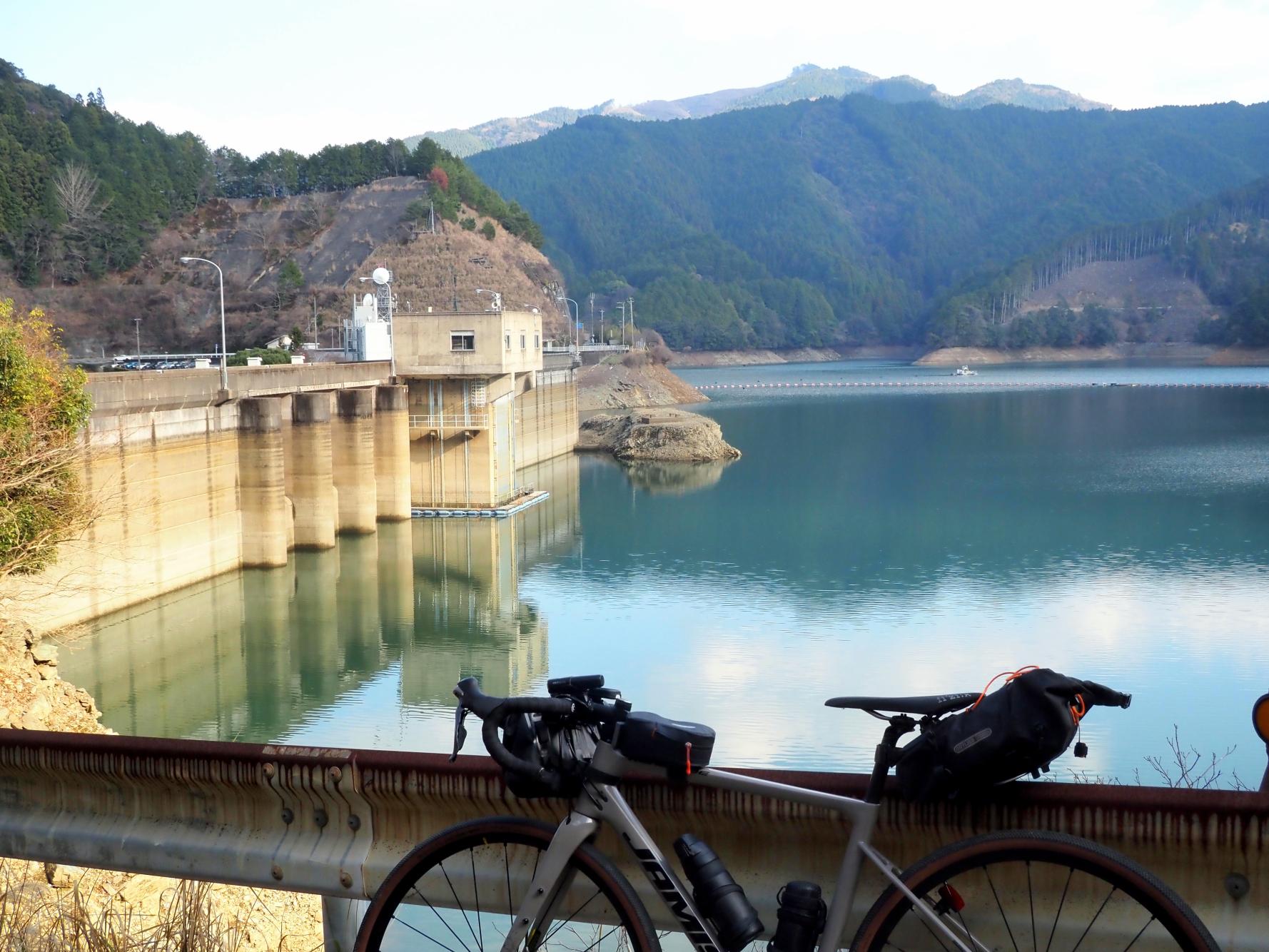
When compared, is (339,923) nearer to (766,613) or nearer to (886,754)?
(886,754)

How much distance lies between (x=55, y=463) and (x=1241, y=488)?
122ft

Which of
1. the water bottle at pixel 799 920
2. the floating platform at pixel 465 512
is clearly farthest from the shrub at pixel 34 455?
the water bottle at pixel 799 920

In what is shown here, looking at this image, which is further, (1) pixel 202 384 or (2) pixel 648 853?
(1) pixel 202 384

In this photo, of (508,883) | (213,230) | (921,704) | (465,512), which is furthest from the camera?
(213,230)

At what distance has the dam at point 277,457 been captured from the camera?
931 inches

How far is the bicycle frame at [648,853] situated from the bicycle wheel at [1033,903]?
112 millimetres

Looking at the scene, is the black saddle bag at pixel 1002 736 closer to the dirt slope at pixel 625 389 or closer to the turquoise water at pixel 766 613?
the turquoise water at pixel 766 613

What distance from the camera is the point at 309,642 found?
25047mm

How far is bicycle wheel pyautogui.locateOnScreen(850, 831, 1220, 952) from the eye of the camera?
2836 millimetres

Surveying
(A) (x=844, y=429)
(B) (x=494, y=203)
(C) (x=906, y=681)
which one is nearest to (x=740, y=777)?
(C) (x=906, y=681)

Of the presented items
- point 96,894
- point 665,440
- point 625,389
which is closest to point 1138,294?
point 625,389

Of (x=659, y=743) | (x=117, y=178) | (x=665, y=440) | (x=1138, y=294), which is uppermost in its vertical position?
(x=117, y=178)

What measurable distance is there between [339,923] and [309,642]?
865 inches

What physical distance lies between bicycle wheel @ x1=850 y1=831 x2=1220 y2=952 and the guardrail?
1487 inches
